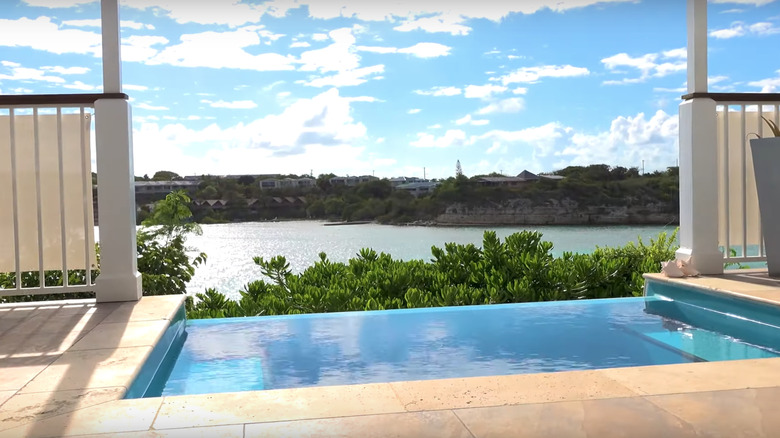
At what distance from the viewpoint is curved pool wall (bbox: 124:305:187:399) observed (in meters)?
2.07

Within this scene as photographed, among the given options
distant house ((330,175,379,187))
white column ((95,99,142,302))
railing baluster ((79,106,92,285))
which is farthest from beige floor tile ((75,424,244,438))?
distant house ((330,175,379,187))

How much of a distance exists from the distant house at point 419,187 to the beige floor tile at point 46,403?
16.8 metres

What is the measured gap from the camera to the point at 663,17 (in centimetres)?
2078

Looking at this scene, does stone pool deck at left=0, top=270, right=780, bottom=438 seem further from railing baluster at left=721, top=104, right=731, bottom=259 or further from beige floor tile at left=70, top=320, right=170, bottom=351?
railing baluster at left=721, top=104, right=731, bottom=259

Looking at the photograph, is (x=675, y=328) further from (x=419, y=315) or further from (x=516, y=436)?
(x=516, y=436)

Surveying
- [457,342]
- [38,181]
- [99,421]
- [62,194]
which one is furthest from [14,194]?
[457,342]

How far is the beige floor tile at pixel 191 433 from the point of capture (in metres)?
1.47

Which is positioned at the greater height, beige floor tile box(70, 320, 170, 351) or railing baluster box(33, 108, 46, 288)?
railing baluster box(33, 108, 46, 288)

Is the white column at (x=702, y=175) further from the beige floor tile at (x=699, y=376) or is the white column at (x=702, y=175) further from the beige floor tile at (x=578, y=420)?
the beige floor tile at (x=578, y=420)

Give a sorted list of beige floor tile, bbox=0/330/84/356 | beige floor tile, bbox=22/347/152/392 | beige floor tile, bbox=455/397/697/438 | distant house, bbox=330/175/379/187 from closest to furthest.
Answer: beige floor tile, bbox=455/397/697/438 < beige floor tile, bbox=22/347/152/392 < beige floor tile, bbox=0/330/84/356 < distant house, bbox=330/175/379/187

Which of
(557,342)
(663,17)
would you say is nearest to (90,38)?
(663,17)

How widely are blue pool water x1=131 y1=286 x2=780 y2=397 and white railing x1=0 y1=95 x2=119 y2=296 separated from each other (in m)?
0.83

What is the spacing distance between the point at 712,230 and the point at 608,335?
1.53m

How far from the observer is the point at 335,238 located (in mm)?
18250
